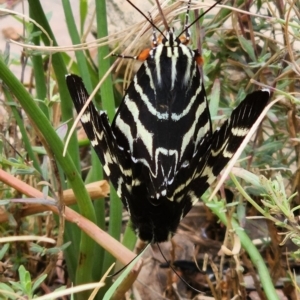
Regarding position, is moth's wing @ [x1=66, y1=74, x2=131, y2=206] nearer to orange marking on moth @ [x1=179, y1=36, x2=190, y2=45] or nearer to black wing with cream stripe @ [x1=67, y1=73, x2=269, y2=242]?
black wing with cream stripe @ [x1=67, y1=73, x2=269, y2=242]

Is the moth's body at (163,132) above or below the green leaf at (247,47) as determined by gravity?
below

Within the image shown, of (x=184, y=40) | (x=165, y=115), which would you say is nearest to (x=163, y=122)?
(x=165, y=115)

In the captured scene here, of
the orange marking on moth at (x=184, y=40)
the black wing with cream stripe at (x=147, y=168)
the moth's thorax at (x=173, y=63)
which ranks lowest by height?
the black wing with cream stripe at (x=147, y=168)

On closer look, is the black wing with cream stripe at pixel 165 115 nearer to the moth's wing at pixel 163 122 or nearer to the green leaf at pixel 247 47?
the moth's wing at pixel 163 122

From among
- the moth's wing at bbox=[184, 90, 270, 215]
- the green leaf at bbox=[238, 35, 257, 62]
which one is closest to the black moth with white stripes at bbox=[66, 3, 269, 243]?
the moth's wing at bbox=[184, 90, 270, 215]

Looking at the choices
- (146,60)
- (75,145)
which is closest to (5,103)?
(75,145)

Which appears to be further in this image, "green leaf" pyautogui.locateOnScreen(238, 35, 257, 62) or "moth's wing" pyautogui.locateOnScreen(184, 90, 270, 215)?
"green leaf" pyautogui.locateOnScreen(238, 35, 257, 62)

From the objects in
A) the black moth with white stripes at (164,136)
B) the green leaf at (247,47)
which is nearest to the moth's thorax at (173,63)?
the black moth with white stripes at (164,136)

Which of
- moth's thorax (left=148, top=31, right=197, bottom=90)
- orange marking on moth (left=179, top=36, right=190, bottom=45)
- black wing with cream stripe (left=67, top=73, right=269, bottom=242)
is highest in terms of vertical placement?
orange marking on moth (left=179, top=36, right=190, bottom=45)

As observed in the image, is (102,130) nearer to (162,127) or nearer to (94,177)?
(162,127)
